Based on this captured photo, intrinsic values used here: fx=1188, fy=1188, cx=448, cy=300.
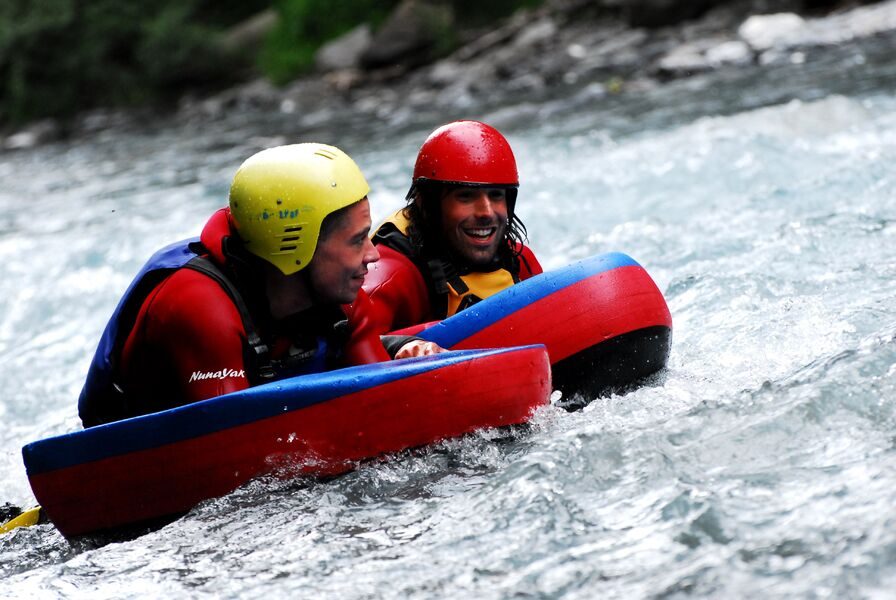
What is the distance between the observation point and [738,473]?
3455 mm

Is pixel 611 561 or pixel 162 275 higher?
pixel 162 275

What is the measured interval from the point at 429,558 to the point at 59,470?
1303 millimetres

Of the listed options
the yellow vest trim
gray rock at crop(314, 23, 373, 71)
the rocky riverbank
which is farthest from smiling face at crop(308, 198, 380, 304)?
gray rock at crop(314, 23, 373, 71)

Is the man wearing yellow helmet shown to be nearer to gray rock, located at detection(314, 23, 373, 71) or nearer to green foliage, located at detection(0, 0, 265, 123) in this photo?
gray rock, located at detection(314, 23, 373, 71)

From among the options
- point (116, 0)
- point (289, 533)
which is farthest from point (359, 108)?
point (289, 533)

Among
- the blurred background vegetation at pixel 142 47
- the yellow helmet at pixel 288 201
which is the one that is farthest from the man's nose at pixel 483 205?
the blurred background vegetation at pixel 142 47

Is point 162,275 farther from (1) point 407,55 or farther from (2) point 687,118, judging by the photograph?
(1) point 407,55

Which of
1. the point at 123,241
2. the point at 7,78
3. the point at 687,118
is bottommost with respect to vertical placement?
the point at 687,118

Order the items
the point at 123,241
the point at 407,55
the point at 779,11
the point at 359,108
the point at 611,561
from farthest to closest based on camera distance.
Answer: the point at 407,55
the point at 359,108
the point at 779,11
the point at 123,241
the point at 611,561

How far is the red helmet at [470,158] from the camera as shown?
4.84m

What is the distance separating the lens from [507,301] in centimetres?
438

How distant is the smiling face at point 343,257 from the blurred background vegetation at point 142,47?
20693 mm

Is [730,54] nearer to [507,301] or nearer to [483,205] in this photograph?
[483,205]

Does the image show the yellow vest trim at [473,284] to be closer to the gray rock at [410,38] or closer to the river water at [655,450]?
the river water at [655,450]
